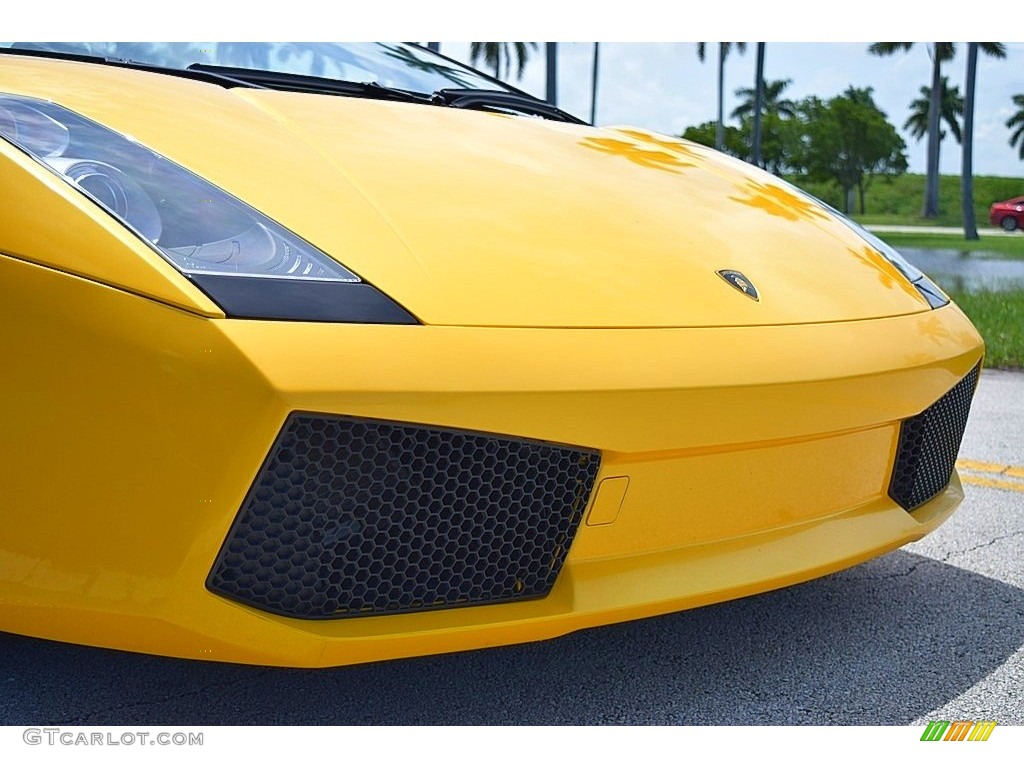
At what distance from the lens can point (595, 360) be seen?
5.19 ft

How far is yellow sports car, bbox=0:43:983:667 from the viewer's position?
141cm

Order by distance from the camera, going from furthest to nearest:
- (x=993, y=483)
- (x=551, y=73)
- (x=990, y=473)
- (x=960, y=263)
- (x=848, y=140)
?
(x=848, y=140) < (x=551, y=73) < (x=960, y=263) < (x=990, y=473) < (x=993, y=483)

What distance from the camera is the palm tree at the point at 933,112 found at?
38312mm

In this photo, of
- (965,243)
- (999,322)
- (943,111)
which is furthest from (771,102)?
(999,322)

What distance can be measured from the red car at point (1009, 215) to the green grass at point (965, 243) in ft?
7.83

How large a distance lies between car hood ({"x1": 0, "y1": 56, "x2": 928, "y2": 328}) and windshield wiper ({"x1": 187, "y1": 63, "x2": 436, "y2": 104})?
0.12 metres

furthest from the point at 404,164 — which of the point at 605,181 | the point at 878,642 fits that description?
the point at 878,642

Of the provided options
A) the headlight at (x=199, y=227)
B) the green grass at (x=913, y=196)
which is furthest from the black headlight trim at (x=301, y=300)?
the green grass at (x=913, y=196)

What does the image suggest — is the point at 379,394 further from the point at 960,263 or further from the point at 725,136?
the point at 725,136

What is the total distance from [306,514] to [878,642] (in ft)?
3.92

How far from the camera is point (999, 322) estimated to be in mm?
7082

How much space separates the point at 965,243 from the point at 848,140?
23883 millimetres

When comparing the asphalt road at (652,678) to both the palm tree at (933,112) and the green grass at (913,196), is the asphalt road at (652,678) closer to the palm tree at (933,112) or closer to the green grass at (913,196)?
the palm tree at (933,112)
